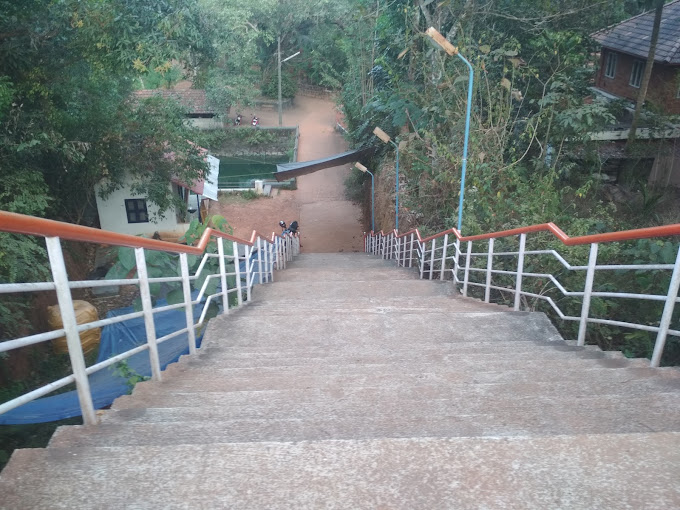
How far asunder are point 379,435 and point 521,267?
2.59 m

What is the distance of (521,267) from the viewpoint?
4023 mm

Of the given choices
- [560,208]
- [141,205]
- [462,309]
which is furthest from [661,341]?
[141,205]

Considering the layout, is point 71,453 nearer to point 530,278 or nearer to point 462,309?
point 462,309

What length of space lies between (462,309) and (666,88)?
11.3m

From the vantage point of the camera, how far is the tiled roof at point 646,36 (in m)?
11.8

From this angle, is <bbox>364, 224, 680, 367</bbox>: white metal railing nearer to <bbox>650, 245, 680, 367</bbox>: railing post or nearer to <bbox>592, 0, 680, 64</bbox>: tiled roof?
<bbox>650, 245, 680, 367</bbox>: railing post

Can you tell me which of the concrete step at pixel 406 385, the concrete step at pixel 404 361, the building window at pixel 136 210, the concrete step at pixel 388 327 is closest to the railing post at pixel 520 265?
the concrete step at pixel 388 327

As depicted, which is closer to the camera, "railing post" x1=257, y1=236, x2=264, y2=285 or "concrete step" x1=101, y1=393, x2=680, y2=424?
"concrete step" x1=101, y1=393, x2=680, y2=424

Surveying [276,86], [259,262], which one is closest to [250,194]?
[276,86]

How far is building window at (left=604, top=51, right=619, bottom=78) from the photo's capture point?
574 inches

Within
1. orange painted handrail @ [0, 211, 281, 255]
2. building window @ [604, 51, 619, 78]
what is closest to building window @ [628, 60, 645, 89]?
building window @ [604, 51, 619, 78]

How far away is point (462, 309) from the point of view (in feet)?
15.4

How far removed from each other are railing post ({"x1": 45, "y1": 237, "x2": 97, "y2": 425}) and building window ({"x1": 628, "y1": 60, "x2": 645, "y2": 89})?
1550 centimetres

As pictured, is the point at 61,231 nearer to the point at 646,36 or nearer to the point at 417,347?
the point at 417,347
